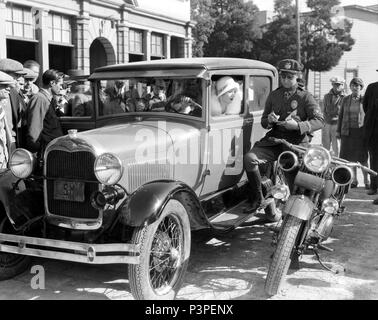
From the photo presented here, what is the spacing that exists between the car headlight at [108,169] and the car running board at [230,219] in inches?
41.9

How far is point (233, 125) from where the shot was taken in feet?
15.8

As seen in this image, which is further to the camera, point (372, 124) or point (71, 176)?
point (372, 124)

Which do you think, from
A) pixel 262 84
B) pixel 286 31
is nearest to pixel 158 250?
pixel 262 84

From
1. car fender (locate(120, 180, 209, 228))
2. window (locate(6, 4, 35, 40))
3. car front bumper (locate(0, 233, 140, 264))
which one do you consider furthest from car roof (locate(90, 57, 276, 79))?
window (locate(6, 4, 35, 40))

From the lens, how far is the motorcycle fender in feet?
11.8

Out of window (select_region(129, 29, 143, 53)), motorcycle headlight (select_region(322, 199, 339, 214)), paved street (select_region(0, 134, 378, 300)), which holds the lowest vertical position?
paved street (select_region(0, 134, 378, 300))

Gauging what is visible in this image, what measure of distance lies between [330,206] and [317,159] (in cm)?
46

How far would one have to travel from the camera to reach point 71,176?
3.64m

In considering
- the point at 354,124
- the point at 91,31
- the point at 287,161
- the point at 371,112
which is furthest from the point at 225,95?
the point at 91,31

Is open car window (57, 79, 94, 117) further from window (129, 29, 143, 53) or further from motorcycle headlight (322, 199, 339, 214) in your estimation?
window (129, 29, 143, 53)

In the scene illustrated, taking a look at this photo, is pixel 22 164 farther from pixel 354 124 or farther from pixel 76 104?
pixel 354 124

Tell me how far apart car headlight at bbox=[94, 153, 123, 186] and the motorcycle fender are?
130cm

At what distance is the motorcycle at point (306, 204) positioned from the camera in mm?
3547
